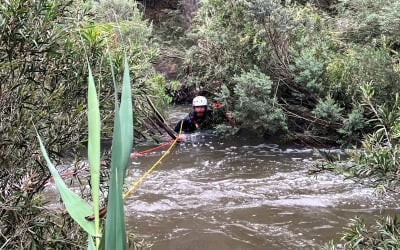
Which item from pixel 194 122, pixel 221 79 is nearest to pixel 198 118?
pixel 194 122

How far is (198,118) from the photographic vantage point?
9.16 m

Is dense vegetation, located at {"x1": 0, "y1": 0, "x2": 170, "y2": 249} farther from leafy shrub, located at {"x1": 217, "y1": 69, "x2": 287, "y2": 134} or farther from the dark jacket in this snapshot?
the dark jacket

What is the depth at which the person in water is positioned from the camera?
8748 mm

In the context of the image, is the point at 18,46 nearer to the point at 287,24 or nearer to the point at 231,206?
the point at 231,206

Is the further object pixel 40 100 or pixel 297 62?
pixel 297 62

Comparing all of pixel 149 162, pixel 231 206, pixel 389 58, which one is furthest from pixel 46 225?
pixel 389 58

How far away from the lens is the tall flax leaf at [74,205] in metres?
0.80

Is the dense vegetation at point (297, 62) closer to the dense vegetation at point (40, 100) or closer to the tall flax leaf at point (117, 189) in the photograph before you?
the dense vegetation at point (40, 100)

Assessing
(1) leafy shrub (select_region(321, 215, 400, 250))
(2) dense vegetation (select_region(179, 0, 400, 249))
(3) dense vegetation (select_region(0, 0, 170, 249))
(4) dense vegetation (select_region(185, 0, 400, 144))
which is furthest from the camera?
(4) dense vegetation (select_region(185, 0, 400, 144))

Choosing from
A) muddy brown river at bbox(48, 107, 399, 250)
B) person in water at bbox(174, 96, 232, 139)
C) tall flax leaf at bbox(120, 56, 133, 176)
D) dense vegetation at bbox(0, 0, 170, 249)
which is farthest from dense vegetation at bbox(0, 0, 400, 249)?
muddy brown river at bbox(48, 107, 399, 250)

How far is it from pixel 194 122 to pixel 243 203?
3.74 metres

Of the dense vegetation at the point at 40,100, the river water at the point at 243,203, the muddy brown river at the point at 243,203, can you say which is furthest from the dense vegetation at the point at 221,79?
the river water at the point at 243,203

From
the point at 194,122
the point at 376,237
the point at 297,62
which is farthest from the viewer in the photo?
the point at 194,122

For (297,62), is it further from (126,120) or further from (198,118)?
(126,120)
